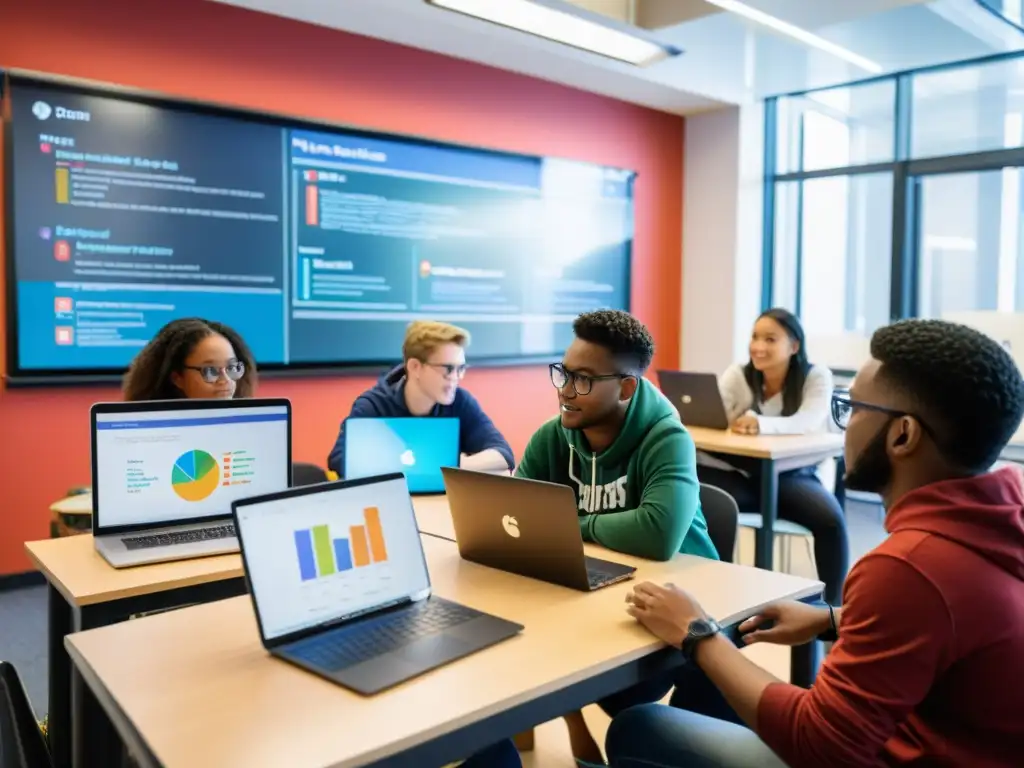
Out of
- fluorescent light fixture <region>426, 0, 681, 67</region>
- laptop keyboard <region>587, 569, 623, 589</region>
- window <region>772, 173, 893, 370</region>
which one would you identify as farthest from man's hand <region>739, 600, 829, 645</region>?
window <region>772, 173, 893, 370</region>

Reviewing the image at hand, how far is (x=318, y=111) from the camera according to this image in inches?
169

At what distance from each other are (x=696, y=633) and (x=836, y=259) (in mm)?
5219

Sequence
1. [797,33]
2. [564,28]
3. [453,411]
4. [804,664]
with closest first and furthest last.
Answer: [804,664] < [453,411] < [564,28] < [797,33]

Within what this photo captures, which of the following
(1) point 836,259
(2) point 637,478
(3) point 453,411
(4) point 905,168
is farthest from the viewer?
(1) point 836,259

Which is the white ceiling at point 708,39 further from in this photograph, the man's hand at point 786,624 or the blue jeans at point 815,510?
the man's hand at point 786,624

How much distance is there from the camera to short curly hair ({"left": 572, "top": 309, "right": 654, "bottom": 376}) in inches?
78.6

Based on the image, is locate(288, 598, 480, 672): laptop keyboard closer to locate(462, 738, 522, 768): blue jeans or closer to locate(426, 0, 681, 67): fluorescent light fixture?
locate(462, 738, 522, 768): blue jeans

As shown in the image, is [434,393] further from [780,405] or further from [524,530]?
[780,405]

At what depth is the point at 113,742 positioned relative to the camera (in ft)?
4.92

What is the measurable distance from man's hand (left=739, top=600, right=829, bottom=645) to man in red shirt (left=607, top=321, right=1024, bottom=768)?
9.3 inches

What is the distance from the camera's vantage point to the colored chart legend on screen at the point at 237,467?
6.81ft

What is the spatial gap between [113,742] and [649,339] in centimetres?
141

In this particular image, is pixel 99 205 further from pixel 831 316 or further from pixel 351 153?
pixel 831 316

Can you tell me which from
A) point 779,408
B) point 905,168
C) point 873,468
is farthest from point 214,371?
point 905,168
